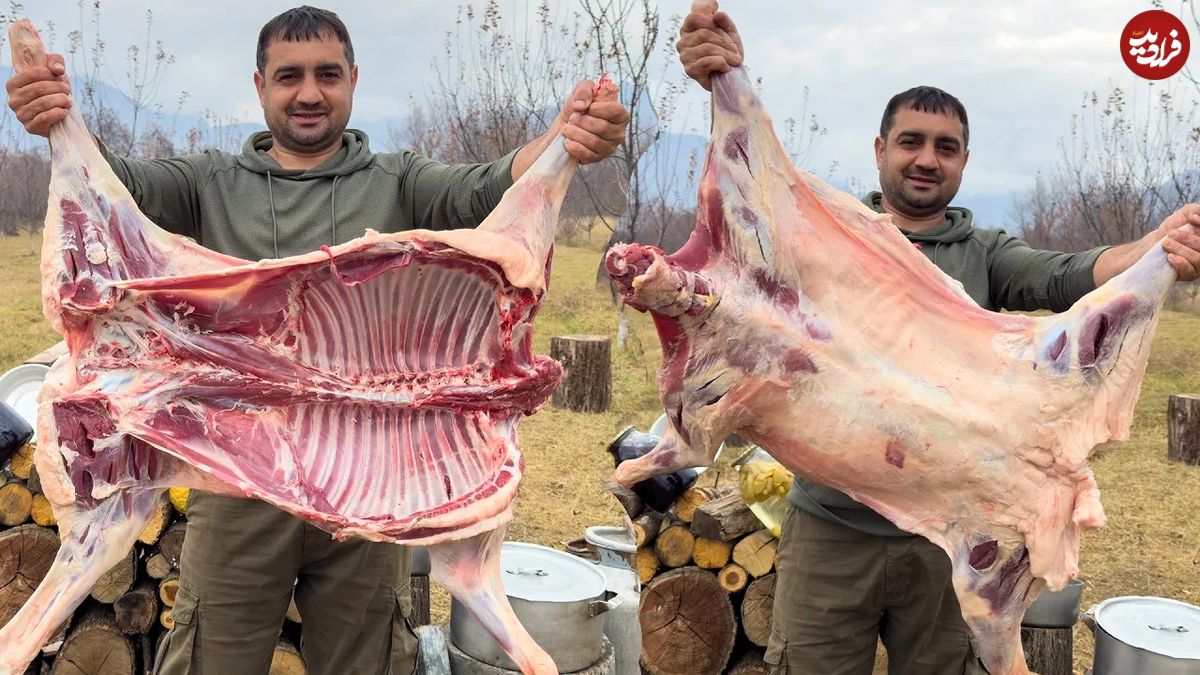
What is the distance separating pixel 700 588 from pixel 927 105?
96.4 inches

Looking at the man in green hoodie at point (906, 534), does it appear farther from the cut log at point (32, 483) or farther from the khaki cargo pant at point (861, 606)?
the cut log at point (32, 483)

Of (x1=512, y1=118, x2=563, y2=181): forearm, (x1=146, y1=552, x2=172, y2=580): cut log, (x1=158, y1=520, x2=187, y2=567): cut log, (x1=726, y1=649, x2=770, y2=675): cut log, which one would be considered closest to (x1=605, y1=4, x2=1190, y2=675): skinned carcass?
(x1=512, y1=118, x2=563, y2=181): forearm

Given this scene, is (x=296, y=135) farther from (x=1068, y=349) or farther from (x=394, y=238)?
(x=1068, y=349)

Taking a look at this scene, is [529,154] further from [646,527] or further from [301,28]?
[646,527]

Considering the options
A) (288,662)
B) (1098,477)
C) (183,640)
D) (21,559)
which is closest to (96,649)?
(21,559)

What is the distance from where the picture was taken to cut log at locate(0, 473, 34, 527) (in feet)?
14.0

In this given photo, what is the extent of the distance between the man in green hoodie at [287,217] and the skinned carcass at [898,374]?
717mm

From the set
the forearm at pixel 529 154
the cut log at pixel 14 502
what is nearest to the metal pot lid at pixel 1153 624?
the forearm at pixel 529 154

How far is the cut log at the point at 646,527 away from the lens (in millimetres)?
4496

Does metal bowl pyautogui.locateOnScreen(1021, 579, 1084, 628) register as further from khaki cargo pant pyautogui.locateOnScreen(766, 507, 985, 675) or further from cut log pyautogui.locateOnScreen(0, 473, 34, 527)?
cut log pyautogui.locateOnScreen(0, 473, 34, 527)

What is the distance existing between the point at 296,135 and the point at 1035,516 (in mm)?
2395

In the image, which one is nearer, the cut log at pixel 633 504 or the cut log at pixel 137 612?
the cut log at pixel 137 612

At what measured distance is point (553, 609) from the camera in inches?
147

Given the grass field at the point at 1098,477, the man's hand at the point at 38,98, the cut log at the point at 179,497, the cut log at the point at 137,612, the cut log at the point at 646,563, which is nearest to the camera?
the man's hand at the point at 38,98
